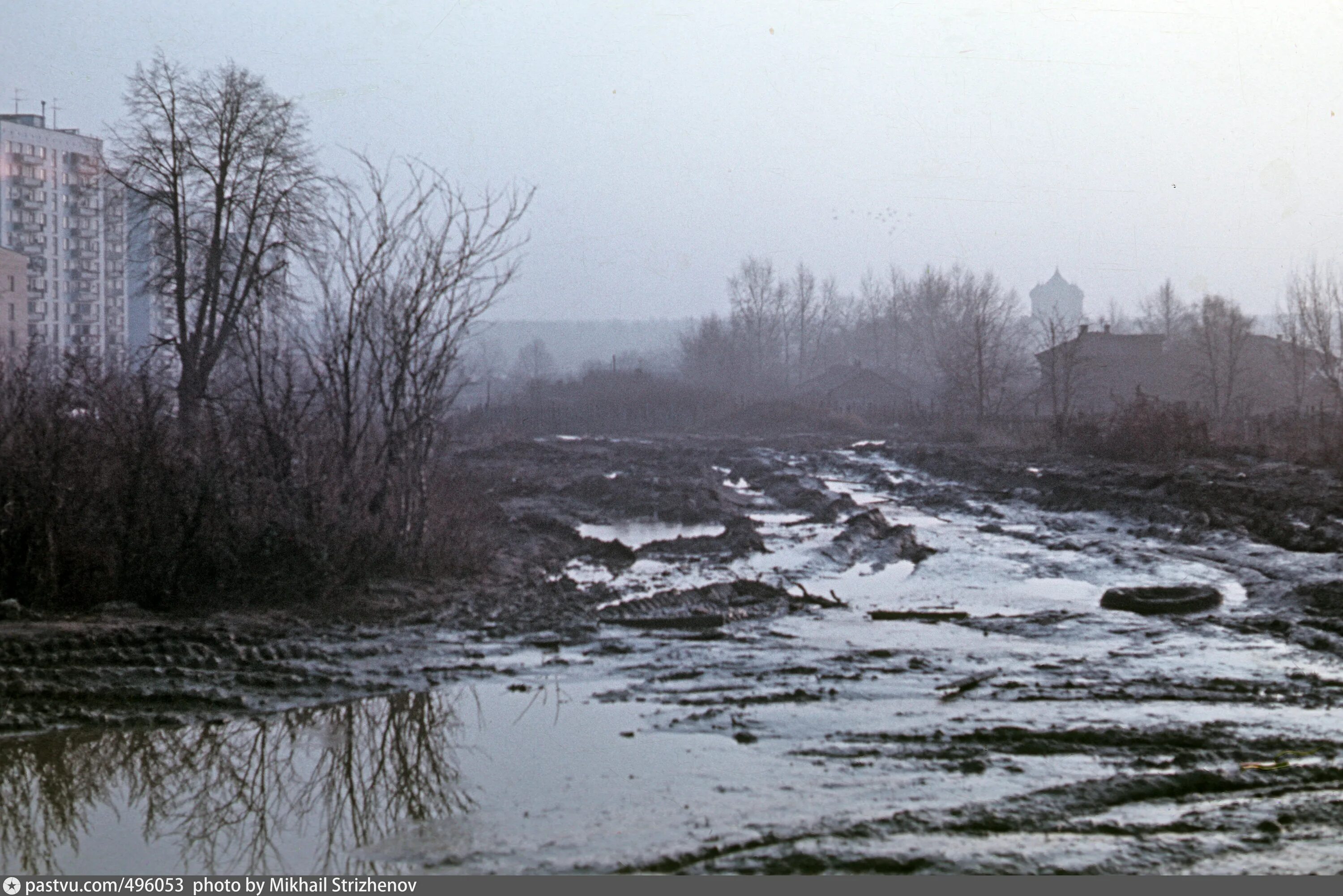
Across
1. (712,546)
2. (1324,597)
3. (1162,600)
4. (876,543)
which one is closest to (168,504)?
(712,546)

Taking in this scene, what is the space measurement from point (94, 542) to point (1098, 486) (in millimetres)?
17309

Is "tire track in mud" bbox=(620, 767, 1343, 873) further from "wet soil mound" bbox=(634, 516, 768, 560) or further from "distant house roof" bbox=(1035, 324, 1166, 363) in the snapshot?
"distant house roof" bbox=(1035, 324, 1166, 363)

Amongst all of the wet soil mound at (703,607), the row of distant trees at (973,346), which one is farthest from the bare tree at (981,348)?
the wet soil mound at (703,607)

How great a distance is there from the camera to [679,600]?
10930mm

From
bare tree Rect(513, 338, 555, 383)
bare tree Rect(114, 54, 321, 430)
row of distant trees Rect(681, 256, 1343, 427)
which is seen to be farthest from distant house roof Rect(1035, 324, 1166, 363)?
bare tree Rect(513, 338, 555, 383)

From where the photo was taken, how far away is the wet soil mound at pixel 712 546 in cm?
1484

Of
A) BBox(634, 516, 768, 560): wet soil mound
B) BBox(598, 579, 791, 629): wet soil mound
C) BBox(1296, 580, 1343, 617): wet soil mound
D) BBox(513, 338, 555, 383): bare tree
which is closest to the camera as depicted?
BBox(598, 579, 791, 629): wet soil mound

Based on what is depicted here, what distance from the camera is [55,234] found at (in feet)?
264

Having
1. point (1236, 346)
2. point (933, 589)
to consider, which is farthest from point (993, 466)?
point (1236, 346)

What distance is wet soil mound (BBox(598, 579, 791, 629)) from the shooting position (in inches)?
401

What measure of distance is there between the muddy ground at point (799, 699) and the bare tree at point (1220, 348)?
3723 cm

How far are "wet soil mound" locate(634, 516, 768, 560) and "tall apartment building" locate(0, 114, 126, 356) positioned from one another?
63.6 meters

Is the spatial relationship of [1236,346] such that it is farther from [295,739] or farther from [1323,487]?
[295,739]

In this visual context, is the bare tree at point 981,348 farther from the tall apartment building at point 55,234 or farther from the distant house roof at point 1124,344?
the tall apartment building at point 55,234
